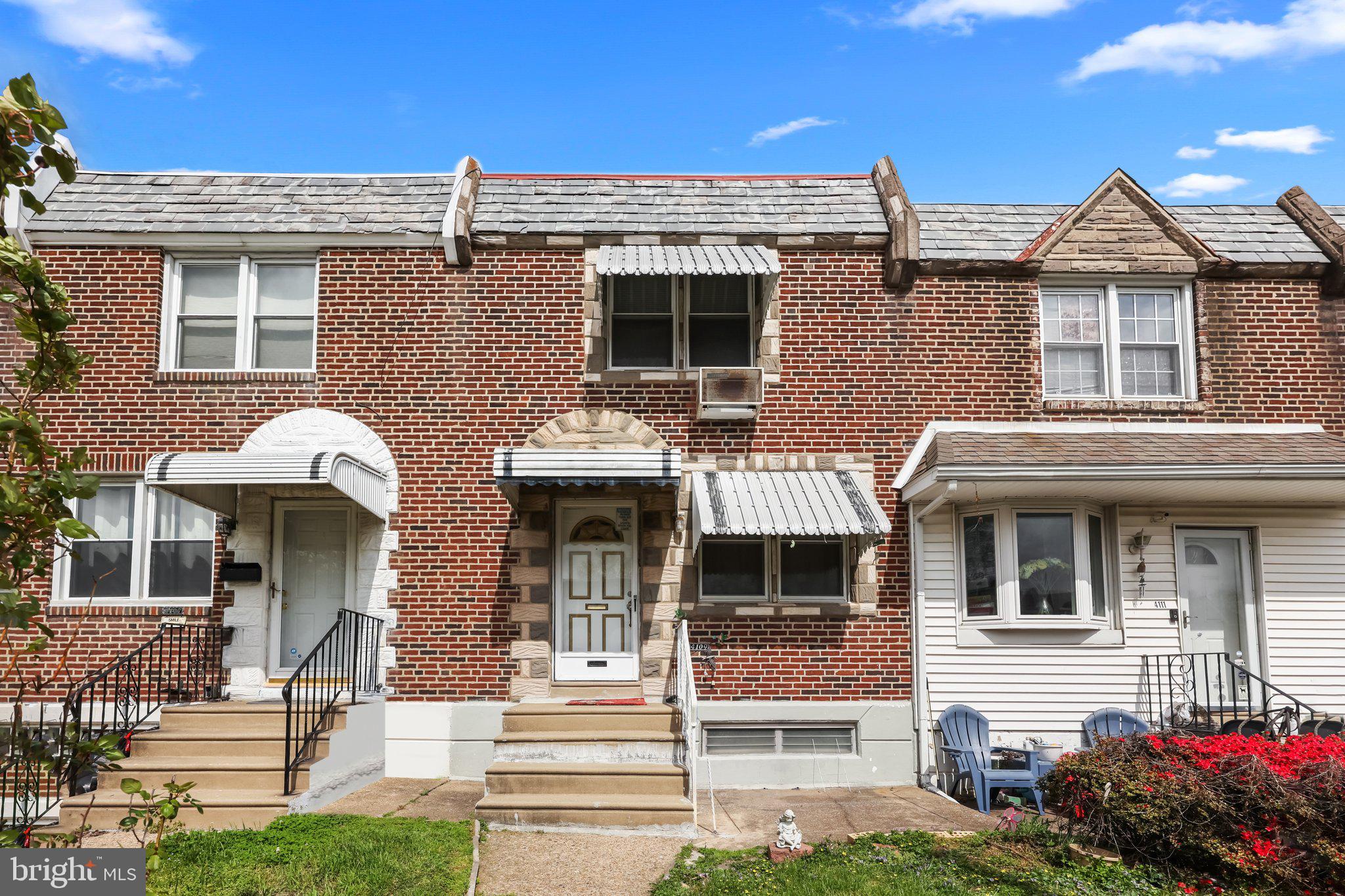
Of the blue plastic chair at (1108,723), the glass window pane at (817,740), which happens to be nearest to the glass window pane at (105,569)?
the glass window pane at (817,740)

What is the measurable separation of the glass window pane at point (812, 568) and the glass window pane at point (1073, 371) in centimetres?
321

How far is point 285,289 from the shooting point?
11.6 m

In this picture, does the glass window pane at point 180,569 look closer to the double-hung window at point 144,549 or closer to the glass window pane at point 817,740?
the double-hung window at point 144,549

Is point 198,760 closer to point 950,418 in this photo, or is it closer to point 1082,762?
point 1082,762

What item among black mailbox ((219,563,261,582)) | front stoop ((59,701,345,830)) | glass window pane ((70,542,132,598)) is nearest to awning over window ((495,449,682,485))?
front stoop ((59,701,345,830))

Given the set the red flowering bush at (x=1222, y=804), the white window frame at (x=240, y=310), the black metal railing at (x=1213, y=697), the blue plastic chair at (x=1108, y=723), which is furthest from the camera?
the white window frame at (x=240, y=310)

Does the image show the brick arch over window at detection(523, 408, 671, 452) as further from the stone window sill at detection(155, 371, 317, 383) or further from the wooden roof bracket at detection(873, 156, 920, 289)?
the wooden roof bracket at detection(873, 156, 920, 289)

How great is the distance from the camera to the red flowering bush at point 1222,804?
6727 mm

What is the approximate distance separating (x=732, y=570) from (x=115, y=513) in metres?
6.81

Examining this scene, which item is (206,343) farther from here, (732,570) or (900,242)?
(900,242)

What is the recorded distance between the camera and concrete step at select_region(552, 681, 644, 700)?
10844 mm

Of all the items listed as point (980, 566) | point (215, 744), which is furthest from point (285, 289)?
point (980, 566)

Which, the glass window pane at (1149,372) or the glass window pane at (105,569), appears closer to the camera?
the glass window pane at (105,569)

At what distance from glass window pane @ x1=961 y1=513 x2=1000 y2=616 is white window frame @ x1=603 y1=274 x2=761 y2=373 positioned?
9.90 feet
